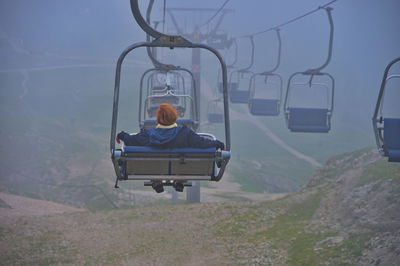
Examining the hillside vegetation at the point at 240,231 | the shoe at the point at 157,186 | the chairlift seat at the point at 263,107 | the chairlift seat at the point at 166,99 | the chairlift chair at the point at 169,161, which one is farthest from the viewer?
the chairlift seat at the point at 263,107

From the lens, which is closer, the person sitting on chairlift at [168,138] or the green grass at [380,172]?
the person sitting on chairlift at [168,138]

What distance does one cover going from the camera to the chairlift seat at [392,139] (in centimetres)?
632

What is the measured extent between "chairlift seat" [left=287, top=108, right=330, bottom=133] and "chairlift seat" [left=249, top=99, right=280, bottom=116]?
3213 millimetres

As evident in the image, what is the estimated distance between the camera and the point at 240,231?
39.3ft

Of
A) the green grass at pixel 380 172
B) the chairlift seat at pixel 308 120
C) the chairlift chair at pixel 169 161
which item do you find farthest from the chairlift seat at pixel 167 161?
the green grass at pixel 380 172

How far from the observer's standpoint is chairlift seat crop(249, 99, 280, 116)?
46.1 feet

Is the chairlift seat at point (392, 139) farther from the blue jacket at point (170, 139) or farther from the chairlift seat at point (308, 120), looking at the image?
the chairlift seat at point (308, 120)

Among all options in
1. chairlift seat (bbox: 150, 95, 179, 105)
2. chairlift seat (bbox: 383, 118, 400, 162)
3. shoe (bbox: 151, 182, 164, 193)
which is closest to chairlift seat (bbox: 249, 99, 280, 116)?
chairlift seat (bbox: 150, 95, 179, 105)

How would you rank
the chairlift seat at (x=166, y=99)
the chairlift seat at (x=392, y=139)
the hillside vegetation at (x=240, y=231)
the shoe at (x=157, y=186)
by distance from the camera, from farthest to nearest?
1. the chairlift seat at (x=166, y=99)
2. the hillside vegetation at (x=240, y=231)
3. the chairlift seat at (x=392, y=139)
4. the shoe at (x=157, y=186)

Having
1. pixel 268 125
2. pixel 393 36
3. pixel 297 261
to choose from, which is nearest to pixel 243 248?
pixel 297 261

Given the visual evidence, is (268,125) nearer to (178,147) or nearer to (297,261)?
(297,261)

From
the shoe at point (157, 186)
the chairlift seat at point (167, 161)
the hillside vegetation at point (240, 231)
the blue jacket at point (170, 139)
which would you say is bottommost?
the hillside vegetation at point (240, 231)

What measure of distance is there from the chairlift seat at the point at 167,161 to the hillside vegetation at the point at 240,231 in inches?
167

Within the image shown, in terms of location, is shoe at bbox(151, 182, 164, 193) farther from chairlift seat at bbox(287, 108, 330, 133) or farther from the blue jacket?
chairlift seat at bbox(287, 108, 330, 133)
